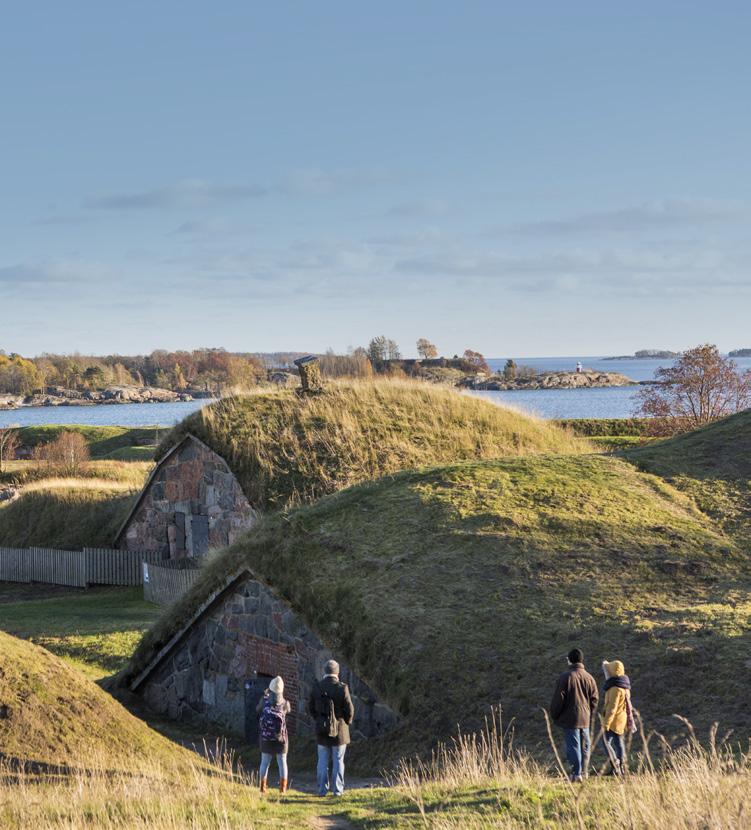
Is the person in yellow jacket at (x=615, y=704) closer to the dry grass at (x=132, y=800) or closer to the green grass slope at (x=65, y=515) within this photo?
the dry grass at (x=132, y=800)

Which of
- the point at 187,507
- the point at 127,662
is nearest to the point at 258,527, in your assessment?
the point at 127,662

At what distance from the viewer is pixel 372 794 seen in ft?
36.2

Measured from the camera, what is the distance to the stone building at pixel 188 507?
95.7 feet

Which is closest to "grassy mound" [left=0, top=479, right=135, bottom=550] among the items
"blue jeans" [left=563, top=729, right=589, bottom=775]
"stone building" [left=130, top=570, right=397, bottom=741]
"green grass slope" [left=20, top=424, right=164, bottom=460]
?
"stone building" [left=130, top=570, right=397, bottom=741]

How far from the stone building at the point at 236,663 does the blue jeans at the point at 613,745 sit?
5051 mm

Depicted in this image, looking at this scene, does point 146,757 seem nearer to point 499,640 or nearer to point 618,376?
point 499,640

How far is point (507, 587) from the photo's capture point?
16.1 meters

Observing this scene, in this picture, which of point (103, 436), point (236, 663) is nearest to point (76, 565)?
point (236, 663)

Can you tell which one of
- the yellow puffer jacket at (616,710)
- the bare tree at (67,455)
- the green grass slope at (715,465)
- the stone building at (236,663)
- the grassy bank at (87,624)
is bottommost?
the grassy bank at (87,624)

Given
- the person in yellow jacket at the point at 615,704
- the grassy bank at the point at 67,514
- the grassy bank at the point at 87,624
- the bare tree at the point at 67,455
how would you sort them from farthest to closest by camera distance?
the bare tree at the point at 67,455 < the grassy bank at the point at 67,514 < the grassy bank at the point at 87,624 < the person in yellow jacket at the point at 615,704

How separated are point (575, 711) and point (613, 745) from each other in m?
0.94

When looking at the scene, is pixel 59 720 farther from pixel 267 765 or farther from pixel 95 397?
pixel 95 397

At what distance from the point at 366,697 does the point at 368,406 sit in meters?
15.3

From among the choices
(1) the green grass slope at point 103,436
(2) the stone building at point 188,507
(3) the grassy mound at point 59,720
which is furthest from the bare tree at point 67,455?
(3) the grassy mound at point 59,720
